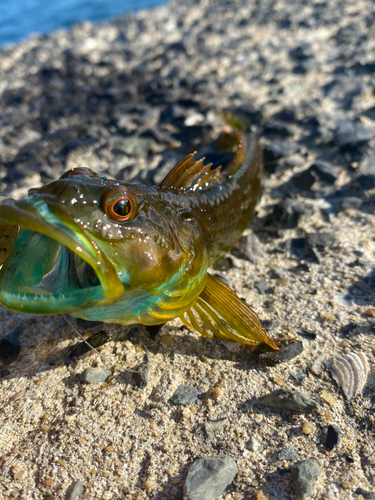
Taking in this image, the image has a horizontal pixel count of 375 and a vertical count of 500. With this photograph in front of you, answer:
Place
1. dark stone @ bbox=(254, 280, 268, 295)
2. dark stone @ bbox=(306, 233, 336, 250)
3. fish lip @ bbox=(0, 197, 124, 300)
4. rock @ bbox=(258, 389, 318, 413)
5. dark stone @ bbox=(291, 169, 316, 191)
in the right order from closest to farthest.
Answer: fish lip @ bbox=(0, 197, 124, 300)
rock @ bbox=(258, 389, 318, 413)
dark stone @ bbox=(254, 280, 268, 295)
dark stone @ bbox=(306, 233, 336, 250)
dark stone @ bbox=(291, 169, 316, 191)

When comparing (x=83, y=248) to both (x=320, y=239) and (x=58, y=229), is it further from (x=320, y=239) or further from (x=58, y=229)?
(x=320, y=239)

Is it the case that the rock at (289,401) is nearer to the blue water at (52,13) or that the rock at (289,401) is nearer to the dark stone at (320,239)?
the dark stone at (320,239)

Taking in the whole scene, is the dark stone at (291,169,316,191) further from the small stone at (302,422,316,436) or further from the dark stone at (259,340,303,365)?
the small stone at (302,422,316,436)

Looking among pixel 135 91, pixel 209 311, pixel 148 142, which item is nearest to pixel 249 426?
pixel 209 311

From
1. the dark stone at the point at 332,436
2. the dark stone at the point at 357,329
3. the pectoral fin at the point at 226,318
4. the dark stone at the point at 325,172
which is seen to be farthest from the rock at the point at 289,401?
the dark stone at the point at 325,172

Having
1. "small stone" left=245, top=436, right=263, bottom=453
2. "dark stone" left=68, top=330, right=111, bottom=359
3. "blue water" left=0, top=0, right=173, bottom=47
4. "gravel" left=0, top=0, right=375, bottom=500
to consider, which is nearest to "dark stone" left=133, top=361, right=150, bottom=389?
"gravel" left=0, top=0, right=375, bottom=500

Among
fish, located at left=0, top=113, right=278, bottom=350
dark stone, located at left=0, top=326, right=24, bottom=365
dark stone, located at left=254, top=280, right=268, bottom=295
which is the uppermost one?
fish, located at left=0, top=113, right=278, bottom=350
